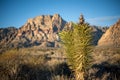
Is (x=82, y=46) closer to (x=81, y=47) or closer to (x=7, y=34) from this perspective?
(x=81, y=47)

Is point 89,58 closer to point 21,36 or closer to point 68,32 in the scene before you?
point 68,32

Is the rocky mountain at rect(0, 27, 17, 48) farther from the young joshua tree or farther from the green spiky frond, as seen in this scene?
the green spiky frond

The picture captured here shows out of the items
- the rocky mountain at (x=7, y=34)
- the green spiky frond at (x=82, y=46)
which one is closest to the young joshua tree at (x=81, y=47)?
the green spiky frond at (x=82, y=46)

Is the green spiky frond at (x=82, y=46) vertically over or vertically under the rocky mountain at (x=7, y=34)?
under

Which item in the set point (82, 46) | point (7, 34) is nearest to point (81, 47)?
point (82, 46)

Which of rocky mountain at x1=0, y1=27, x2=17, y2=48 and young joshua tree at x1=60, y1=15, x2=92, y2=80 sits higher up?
rocky mountain at x1=0, y1=27, x2=17, y2=48

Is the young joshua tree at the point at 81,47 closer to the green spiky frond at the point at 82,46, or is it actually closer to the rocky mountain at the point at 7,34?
the green spiky frond at the point at 82,46

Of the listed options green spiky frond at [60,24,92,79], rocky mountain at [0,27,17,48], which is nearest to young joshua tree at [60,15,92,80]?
green spiky frond at [60,24,92,79]

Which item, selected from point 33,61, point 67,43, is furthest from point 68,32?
point 33,61

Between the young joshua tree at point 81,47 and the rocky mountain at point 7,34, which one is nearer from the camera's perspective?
the young joshua tree at point 81,47

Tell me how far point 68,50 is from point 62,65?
5.11 metres

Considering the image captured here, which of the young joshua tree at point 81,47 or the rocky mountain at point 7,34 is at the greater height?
the rocky mountain at point 7,34

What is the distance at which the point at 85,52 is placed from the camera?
9102 millimetres

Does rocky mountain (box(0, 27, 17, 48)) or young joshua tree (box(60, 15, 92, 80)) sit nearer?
young joshua tree (box(60, 15, 92, 80))
